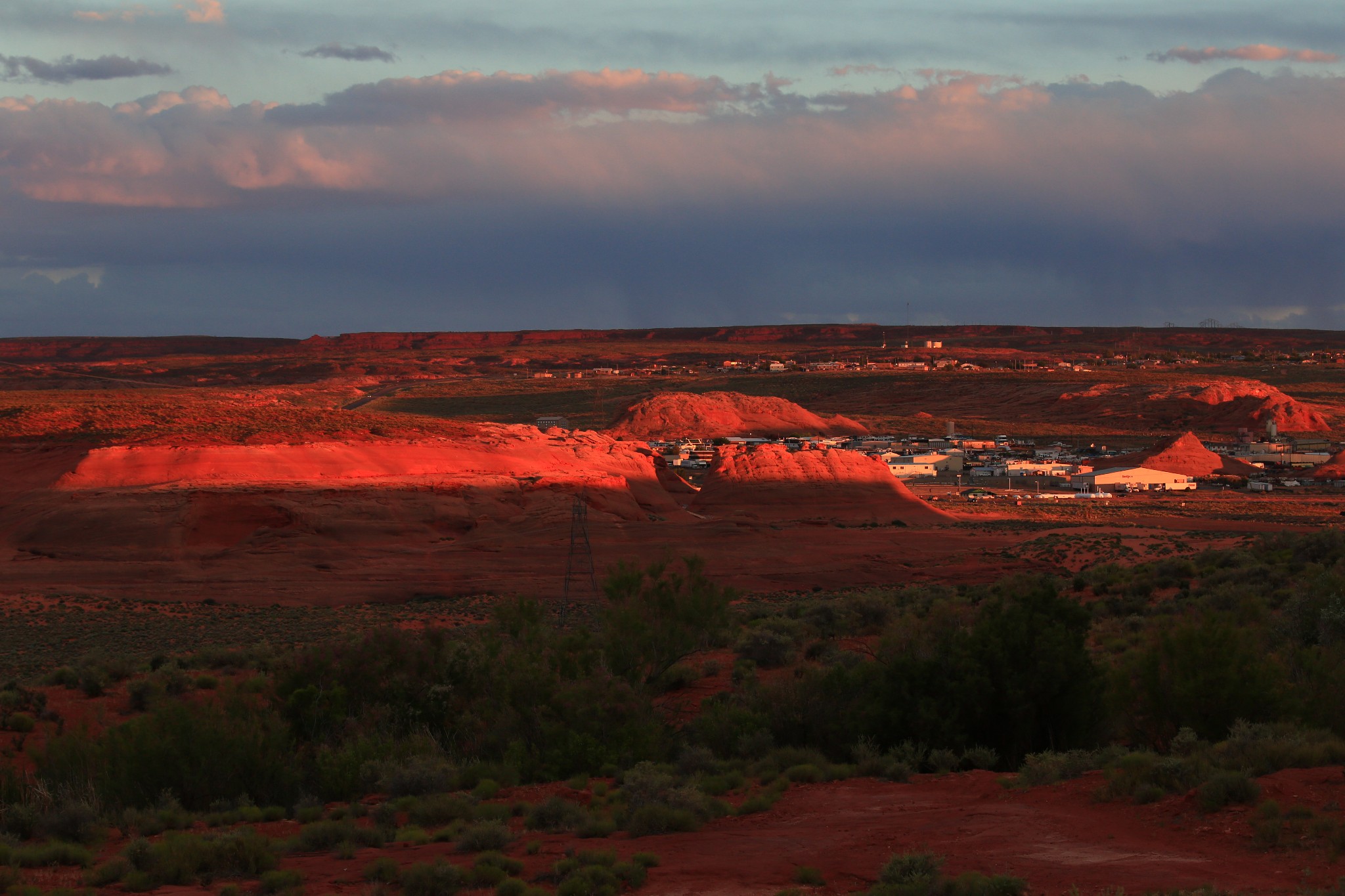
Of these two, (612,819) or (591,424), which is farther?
(591,424)

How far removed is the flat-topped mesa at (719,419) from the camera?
369ft

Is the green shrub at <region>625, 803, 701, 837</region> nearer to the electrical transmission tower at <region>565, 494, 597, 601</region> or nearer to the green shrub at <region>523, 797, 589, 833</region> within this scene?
the green shrub at <region>523, 797, 589, 833</region>

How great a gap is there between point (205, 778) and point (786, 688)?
288 inches

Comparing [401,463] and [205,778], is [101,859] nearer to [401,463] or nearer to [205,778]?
[205,778]

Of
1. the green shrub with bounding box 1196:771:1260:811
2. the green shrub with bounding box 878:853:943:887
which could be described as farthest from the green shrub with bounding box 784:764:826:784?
the green shrub with bounding box 1196:771:1260:811

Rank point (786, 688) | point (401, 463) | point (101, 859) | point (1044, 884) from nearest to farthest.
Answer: point (1044, 884)
point (101, 859)
point (786, 688)
point (401, 463)

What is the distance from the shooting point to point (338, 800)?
13133 millimetres

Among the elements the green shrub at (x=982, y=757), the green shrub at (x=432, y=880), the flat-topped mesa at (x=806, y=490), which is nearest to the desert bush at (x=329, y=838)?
the green shrub at (x=432, y=880)

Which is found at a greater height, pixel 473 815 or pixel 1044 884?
pixel 1044 884

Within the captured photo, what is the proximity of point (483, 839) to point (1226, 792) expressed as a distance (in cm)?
633

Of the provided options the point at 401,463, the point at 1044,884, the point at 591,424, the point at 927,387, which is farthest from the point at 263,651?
the point at 927,387

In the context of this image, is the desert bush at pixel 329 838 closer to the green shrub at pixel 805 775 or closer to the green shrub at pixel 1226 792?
the green shrub at pixel 805 775

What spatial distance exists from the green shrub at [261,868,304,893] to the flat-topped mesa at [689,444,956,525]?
45235 millimetres

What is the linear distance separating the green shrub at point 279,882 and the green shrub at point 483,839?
143cm
